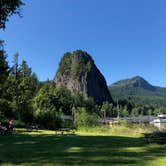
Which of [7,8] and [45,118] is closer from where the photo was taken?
[7,8]

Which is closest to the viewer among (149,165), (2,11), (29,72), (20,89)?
(149,165)

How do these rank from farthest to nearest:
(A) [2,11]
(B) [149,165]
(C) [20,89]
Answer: (C) [20,89]
(A) [2,11]
(B) [149,165]

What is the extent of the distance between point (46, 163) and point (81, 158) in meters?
A: 1.37

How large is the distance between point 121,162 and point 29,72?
49.9 m

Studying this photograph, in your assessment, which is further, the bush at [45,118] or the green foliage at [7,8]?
the bush at [45,118]

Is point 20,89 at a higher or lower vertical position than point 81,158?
higher

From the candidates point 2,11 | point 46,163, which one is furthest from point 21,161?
point 2,11

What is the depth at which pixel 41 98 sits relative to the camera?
6806cm

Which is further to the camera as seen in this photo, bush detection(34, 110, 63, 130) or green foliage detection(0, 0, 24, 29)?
bush detection(34, 110, 63, 130)

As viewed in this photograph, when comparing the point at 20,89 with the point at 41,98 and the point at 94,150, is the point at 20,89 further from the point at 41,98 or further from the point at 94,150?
the point at 94,150

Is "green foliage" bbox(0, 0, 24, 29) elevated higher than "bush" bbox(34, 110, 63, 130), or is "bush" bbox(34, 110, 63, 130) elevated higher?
"green foliage" bbox(0, 0, 24, 29)

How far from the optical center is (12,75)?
55.7 metres

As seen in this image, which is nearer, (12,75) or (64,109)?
(12,75)

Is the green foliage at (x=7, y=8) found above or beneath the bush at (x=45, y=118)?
above
